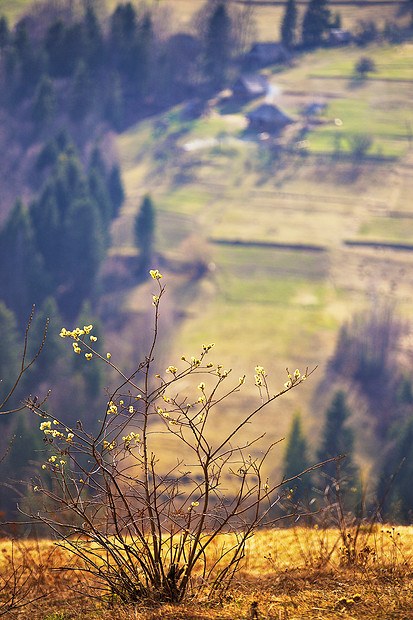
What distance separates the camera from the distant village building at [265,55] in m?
112

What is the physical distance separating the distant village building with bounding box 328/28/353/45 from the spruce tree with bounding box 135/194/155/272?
5597 centimetres

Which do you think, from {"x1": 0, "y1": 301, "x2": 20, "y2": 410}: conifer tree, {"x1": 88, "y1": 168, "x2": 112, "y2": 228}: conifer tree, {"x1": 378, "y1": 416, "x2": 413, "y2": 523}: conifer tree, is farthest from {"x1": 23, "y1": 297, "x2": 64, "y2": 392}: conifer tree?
{"x1": 378, "y1": 416, "x2": 413, "y2": 523}: conifer tree

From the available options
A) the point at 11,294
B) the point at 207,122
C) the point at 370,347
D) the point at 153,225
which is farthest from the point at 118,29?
the point at 370,347

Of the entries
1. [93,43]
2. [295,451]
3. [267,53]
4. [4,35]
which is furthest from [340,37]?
[295,451]

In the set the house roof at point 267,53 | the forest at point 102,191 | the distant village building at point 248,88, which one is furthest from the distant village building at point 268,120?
the house roof at point 267,53

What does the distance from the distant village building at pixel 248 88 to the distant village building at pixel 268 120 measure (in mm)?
6486

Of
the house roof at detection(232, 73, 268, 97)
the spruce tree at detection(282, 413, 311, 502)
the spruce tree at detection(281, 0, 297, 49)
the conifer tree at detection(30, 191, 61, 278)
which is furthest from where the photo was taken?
the spruce tree at detection(281, 0, 297, 49)

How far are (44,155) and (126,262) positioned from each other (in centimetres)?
2410

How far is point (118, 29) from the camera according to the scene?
11006cm

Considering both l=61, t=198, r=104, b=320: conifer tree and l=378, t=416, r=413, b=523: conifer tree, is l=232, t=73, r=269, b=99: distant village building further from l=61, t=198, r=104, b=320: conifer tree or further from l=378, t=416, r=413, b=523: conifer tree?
l=378, t=416, r=413, b=523: conifer tree

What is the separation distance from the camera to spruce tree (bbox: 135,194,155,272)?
72.8 m

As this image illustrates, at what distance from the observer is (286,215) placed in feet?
270

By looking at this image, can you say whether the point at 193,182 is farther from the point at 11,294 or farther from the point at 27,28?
the point at 27,28

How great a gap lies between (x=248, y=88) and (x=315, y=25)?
2277 cm
